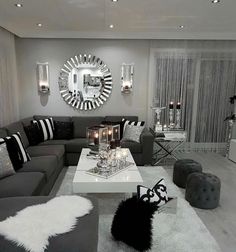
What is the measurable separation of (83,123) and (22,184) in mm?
2564

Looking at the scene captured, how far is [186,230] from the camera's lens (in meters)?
2.36

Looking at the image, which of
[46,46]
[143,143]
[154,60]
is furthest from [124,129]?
[46,46]

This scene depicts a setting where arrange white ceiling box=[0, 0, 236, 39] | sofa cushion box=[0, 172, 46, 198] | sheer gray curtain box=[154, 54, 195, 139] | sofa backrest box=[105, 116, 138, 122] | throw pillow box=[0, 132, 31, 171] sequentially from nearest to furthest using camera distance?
sofa cushion box=[0, 172, 46, 198] < throw pillow box=[0, 132, 31, 171] < white ceiling box=[0, 0, 236, 39] < sofa backrest box=[105, 116, 138, 122] < sheer gray curtain box=[154, 54, 195, 139]

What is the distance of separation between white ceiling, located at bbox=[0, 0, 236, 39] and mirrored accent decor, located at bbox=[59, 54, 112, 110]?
57 centimetres

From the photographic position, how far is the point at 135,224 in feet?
6.63

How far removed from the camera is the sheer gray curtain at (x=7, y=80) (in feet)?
14.0

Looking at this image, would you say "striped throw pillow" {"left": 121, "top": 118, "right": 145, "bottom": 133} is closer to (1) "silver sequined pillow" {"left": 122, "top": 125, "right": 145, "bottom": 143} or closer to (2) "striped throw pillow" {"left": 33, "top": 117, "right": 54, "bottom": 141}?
(1) "silver sequined pillow" {"left": 122, "top": 125, "right": 145, "bottom": 143}

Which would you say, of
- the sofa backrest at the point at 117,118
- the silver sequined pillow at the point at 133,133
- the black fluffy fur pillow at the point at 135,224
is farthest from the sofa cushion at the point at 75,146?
the black fluffy fur pillow at the point at 135,224

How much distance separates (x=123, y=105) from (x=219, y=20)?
2.58 m

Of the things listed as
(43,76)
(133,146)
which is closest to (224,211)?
(133,146)

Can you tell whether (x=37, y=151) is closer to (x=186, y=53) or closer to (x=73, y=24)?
(x=73, y=24)

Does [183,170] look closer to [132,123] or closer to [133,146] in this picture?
[133,146]

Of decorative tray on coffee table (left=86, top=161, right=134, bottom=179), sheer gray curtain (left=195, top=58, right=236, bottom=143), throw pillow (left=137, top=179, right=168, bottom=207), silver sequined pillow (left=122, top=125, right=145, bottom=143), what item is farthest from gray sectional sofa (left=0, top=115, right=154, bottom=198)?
sheer gray curtain (left=195, top=58, right=236, bottom=143)

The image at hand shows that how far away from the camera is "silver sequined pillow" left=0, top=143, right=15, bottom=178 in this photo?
8.41ft
